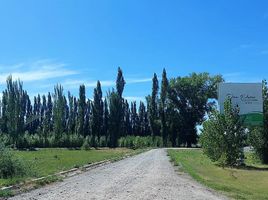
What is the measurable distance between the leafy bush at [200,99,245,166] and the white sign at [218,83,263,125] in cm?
379

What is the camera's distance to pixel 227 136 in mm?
41750

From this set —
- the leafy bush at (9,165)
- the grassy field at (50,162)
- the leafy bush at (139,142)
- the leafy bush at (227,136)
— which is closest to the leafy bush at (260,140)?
the leafy bush at (227,136)

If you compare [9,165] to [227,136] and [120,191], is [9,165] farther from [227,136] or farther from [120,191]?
[227,136]

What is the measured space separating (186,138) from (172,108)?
8.25 m

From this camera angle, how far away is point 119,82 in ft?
378

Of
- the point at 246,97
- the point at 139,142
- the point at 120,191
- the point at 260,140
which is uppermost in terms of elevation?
the point at 246,97

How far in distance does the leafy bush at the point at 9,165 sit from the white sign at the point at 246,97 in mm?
25944

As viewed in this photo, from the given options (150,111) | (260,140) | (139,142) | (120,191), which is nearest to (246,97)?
(260,140)

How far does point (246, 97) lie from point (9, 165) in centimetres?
2912

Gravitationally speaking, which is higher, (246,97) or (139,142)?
(246,97)

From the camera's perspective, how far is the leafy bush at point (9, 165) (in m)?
23.5

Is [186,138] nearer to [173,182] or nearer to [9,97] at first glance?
[9,97]

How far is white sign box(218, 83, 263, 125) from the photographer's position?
4672cm

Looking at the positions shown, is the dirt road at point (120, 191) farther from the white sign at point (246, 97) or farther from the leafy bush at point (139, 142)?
the leafy bush at point (139, 142)
